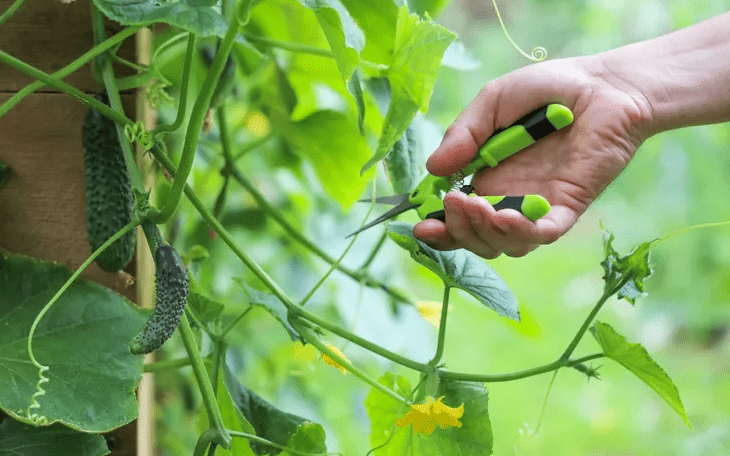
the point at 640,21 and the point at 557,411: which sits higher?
the point at 640,21

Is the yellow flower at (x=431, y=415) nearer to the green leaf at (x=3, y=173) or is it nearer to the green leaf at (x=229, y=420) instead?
the green leaf at (x=229, y=420)

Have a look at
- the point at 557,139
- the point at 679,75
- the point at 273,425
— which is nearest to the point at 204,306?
the point at 273,425

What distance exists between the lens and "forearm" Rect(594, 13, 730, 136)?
24.9 inches

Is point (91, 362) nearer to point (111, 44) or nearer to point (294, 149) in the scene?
point (111, 44)

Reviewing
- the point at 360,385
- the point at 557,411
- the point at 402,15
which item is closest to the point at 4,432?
the point at 402,15

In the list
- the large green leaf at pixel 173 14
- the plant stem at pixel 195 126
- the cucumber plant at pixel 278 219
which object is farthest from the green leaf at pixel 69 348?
the large green leaf at pixel 173 14

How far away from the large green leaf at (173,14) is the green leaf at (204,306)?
23 centimetres

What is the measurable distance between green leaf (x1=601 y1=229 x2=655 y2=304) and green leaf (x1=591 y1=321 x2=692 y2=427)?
0.03 metres

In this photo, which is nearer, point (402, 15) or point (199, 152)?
point (402, 15)

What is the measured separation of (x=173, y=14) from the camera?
0.41 meters

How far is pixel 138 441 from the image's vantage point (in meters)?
0.60

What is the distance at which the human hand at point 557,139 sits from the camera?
0.58 meters

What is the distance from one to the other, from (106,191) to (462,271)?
27 centimetres

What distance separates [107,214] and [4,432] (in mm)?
167
